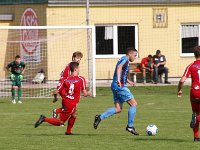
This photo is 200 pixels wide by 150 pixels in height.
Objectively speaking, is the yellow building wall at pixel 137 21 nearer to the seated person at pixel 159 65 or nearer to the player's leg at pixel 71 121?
the seated person at pixel 159 65

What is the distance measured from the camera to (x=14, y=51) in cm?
3559

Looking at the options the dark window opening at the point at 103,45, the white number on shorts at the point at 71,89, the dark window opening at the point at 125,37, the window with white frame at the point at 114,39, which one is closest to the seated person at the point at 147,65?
the window with white frame at the point at 114,39

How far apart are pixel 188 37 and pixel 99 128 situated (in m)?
20.2

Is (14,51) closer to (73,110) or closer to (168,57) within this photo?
(168,57)

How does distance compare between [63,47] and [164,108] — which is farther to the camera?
[63,47]

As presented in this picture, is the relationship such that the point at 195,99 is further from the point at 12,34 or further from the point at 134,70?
the point at 12,34

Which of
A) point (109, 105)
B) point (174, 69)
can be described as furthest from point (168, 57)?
point (109, 105)

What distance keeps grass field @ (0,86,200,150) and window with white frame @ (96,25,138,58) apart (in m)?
7.92

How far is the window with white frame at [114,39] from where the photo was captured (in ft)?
122

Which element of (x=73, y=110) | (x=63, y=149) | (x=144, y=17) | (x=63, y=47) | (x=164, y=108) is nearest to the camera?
(x=63, y=149)

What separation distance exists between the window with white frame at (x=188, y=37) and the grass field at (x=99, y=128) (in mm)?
8640

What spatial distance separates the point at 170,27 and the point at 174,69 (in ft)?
6.45

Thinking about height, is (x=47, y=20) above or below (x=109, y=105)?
above

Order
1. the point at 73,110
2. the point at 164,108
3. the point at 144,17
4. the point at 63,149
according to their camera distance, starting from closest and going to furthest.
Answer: the point at 63,149 → the point at 73,110 → the point at 164,108 → the point at 144,17
